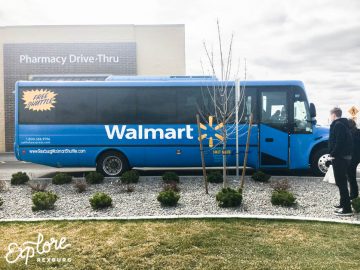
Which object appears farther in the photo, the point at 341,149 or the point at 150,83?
the point at 150,83

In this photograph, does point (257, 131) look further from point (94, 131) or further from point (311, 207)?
point (94, 131)

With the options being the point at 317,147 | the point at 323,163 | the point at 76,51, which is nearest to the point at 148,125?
the point at 317,147

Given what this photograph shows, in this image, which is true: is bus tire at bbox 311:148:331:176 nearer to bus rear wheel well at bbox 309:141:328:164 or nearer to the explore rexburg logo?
bus rear wheel well at bbox 309:141:328:164

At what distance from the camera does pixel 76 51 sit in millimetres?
26625

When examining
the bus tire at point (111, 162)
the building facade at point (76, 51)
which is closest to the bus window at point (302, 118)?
the bus tire at point (111, 162)

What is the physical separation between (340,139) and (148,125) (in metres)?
6.36

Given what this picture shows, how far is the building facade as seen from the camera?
26.6m

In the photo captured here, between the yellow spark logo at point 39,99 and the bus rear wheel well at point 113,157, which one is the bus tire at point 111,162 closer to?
the bus rear wheel well at point 113,157

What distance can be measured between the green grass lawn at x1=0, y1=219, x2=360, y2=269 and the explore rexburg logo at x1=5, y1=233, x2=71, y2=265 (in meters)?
0.09

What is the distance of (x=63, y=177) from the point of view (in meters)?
10.3

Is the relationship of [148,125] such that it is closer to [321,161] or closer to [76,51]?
[321,161]

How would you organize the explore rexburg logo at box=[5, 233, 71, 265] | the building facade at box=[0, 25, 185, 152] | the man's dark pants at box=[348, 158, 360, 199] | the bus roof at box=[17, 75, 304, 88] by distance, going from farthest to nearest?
the building facade at box=[0, 25, 185, 152] < the bus roof at box=[17, 75, 304, 88] < the man's dark pants at box=[348, 158, 360, 199] < the explore rexburg logo at box=[5, 233, 71, 265]

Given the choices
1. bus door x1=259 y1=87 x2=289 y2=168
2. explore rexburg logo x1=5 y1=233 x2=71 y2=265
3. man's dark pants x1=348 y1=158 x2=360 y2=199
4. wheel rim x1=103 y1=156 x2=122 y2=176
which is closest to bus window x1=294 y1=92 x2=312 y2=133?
bus door x1=259 y1=87 x2=289 y2=168

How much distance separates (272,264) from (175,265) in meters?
1.35
